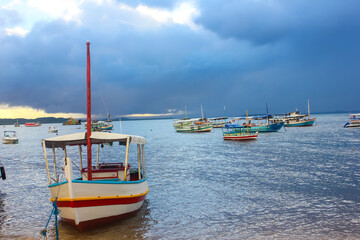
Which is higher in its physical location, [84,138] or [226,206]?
[84,138]

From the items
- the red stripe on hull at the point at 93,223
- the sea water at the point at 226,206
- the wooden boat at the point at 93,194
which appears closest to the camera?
the wooden boat at the point at 93,194

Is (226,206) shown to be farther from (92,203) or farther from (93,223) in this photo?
(92,203)

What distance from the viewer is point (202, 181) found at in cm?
2123

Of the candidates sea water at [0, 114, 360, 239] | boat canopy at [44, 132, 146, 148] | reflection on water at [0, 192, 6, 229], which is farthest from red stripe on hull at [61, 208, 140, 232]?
reflection on water at [0, 192, 6, 229]

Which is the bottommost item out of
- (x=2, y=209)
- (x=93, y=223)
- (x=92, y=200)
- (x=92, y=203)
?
(x=2, y=209)

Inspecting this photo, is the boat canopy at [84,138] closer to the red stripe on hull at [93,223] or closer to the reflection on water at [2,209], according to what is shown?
the red stripe on hull at [93,223]

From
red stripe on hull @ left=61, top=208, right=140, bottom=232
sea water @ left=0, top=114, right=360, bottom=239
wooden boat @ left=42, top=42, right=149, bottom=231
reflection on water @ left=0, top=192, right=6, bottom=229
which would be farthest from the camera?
reflection on water @ left=0, top=192, right=6, bottom=229

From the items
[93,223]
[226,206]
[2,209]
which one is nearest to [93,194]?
[93,223]

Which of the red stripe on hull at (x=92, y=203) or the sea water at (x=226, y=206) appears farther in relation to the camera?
the sea water at (x=226, y=206)

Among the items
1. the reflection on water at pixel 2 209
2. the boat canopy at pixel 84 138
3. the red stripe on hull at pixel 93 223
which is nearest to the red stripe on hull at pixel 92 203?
the red stripe on hull at pixel 93 223

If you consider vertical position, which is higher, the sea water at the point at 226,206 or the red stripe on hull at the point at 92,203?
the red stripe on hull at the point at 92,203

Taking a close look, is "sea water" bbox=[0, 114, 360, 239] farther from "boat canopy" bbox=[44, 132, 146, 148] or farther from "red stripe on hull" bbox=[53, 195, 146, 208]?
"boat canopy" bbox=[44, 132, 146, 148]

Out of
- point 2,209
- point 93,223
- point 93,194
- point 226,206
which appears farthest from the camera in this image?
point 2,209

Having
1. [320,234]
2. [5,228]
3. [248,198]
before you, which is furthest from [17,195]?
[320,234]
